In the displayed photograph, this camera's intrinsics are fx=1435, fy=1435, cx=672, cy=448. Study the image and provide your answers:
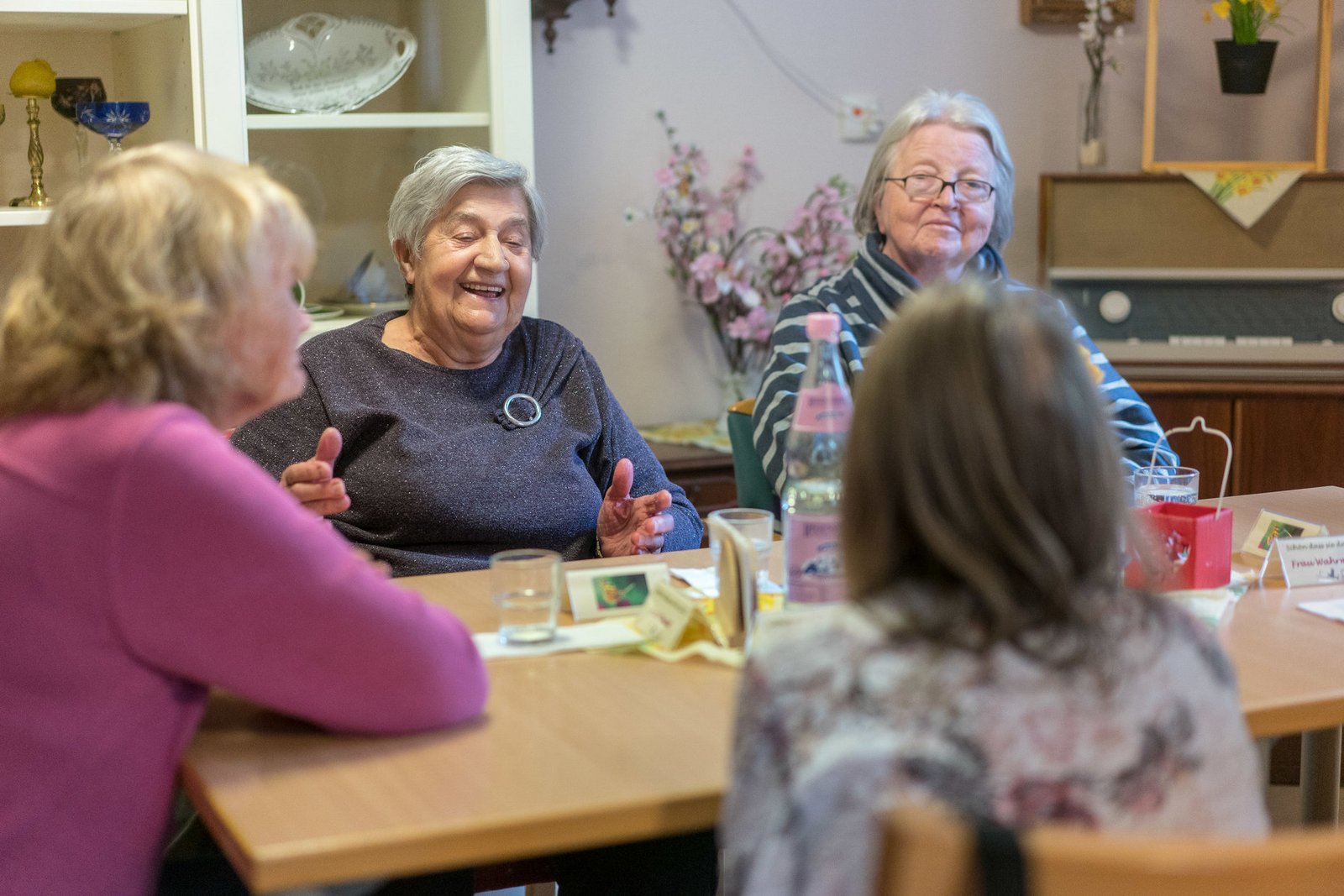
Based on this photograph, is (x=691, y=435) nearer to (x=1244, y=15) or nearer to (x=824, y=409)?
(x=1244, y=15)

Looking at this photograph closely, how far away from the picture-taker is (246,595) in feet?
3.62

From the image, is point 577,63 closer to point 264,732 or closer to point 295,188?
point 295,188

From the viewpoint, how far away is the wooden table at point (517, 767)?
103 centimetres

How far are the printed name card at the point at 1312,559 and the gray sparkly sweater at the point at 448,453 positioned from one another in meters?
0.82

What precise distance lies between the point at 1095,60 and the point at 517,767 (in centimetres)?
299

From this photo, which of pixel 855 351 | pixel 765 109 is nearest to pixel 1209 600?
pixel 855 351

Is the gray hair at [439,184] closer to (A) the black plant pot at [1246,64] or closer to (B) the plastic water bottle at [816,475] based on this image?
(B) the plastic water bottle at [816,475]

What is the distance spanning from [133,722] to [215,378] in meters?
0.29

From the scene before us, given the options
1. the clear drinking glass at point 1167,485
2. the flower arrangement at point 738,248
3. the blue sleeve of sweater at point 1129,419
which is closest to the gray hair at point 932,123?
the blue sleeve of sweater at point 1129,419

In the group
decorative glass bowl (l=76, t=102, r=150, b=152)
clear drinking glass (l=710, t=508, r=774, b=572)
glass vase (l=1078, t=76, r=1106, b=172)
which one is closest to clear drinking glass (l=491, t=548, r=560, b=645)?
clear drinking glass (l=710, t=508, r=774, b=572)

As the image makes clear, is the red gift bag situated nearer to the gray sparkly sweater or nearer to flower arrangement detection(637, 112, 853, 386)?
the gray sparkly sweater

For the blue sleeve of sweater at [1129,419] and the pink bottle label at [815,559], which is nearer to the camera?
the pink bottle label at [815,559]

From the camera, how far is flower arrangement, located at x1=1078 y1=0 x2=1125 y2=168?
3.56 m

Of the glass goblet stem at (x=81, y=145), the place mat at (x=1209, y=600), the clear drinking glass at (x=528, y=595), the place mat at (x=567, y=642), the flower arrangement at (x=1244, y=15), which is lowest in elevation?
the place mat at (x=567, y=642)
